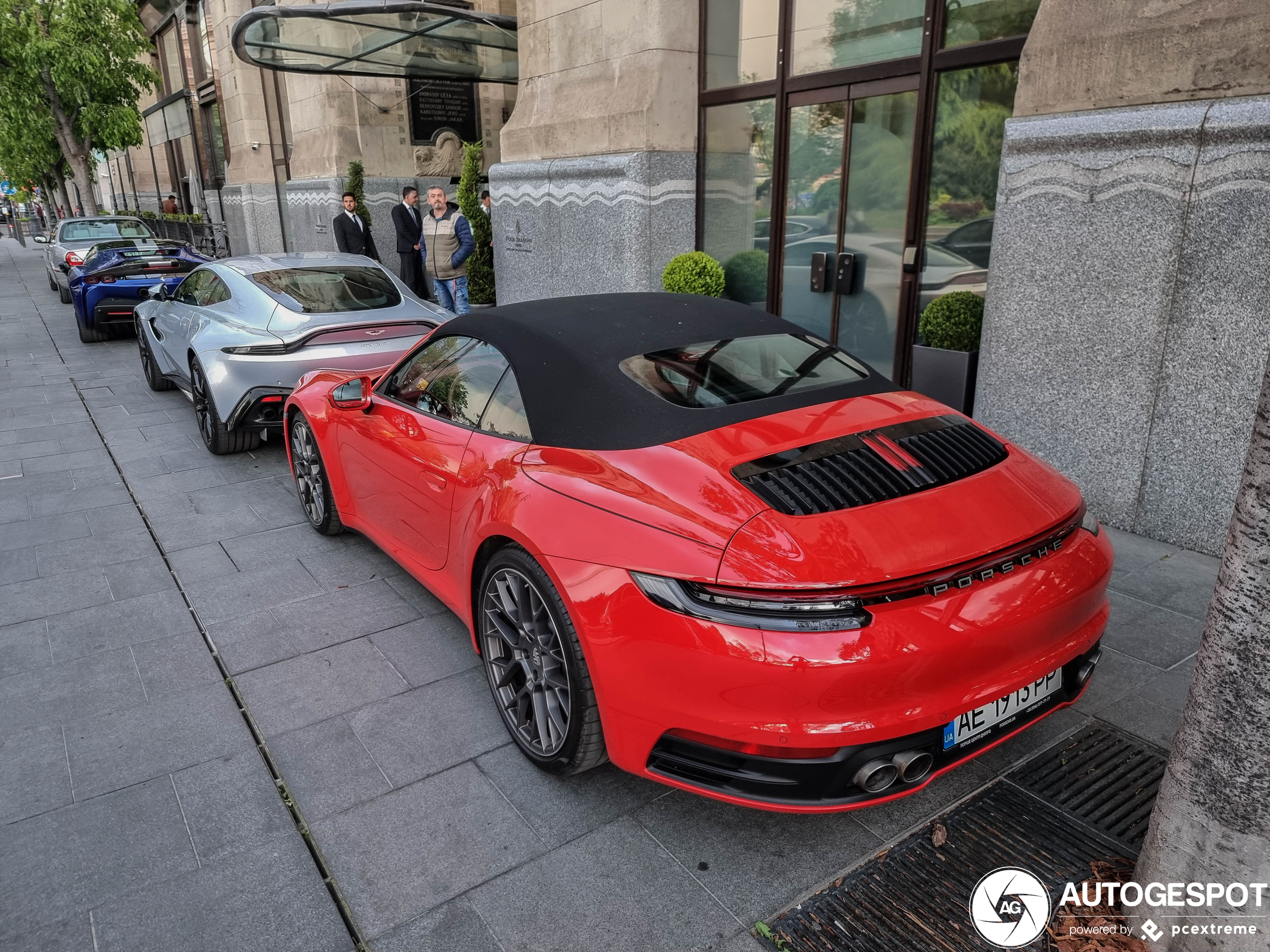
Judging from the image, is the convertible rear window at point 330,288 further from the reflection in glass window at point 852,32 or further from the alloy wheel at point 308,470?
the reflection in glass window at point 852,32

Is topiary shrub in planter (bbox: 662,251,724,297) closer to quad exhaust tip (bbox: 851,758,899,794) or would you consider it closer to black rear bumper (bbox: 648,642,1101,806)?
black rear bumper (bbox: 648,642,1101,806)

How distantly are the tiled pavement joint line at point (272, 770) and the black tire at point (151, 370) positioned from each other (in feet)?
15.3

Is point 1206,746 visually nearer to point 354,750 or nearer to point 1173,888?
point 1173,888

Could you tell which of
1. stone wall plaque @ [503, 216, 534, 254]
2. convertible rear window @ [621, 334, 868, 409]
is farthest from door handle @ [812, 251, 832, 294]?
convertible rear window @ [621, 334, 868, 409]

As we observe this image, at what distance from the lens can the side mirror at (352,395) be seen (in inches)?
179

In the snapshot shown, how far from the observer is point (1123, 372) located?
17.1ft

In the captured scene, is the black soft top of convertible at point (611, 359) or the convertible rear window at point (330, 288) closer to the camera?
the black soft top of convertible at point (611, 359)

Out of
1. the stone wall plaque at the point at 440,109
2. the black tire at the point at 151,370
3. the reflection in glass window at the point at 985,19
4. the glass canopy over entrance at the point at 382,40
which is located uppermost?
the glass canopy over entrance at the point at 382,40

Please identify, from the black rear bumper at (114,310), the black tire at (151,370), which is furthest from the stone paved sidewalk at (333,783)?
the black rear bumper at (114,310)

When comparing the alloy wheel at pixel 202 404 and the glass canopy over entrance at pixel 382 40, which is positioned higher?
the glass canopy over entrance at pixel 382 40

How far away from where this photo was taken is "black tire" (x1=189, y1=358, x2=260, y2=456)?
23.0 feet

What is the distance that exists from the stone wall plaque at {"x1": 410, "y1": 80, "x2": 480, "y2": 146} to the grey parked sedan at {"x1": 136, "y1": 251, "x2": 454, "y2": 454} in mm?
10131

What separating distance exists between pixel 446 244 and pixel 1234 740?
33.7 ft

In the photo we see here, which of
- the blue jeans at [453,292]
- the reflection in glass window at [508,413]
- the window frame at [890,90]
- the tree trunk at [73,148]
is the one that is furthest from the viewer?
the tree trunk at [73,148]
